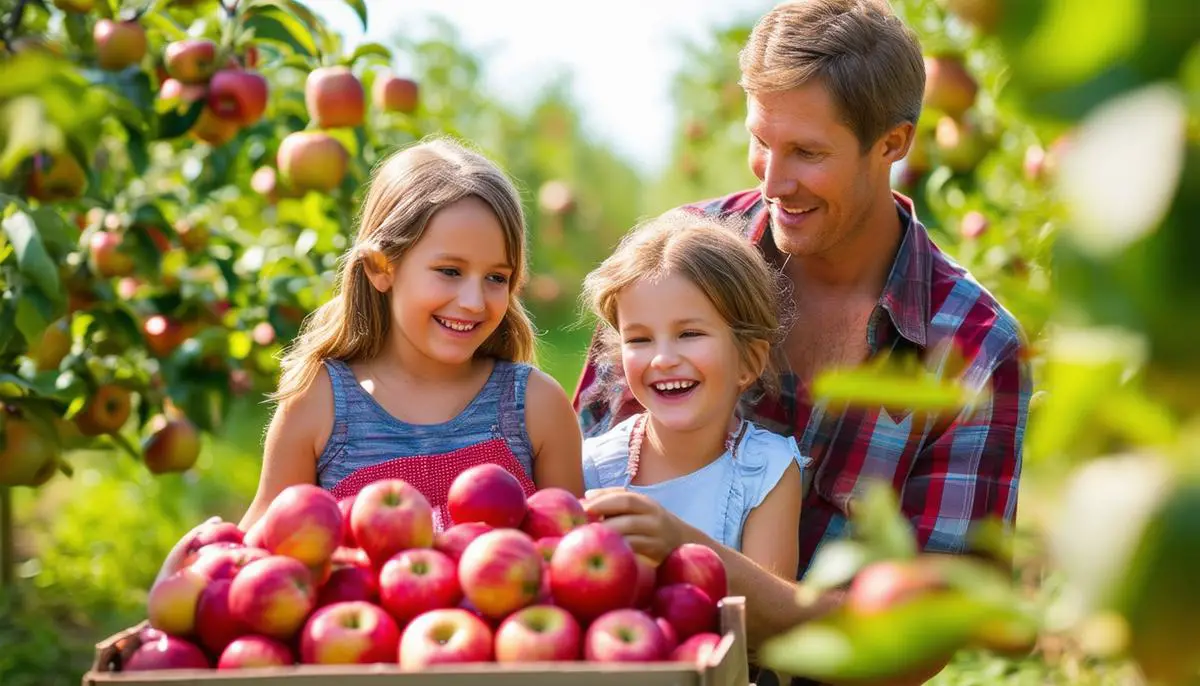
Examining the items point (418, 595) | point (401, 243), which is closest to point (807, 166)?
point (401, 243)

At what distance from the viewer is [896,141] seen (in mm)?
2346

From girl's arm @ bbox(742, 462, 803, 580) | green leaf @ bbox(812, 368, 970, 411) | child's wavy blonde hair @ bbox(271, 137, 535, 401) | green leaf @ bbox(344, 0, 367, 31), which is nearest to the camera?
green leaf @ bbox(812, 368, 970, 411)

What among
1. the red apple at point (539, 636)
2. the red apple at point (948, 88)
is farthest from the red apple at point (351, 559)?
the red apple at point (948, 88)

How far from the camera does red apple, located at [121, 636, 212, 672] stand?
4.27 ft

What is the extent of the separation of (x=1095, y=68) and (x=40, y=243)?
5.68 ft

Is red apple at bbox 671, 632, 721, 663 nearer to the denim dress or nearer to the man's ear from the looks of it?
the denim dress

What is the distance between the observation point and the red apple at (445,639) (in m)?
1.27

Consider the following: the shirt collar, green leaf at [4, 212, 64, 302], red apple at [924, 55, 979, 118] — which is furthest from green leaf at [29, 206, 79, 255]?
red apple at [924, 55, 979, 118]

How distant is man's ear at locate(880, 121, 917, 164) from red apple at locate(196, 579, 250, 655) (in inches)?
56.2

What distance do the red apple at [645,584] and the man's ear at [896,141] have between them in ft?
3.62

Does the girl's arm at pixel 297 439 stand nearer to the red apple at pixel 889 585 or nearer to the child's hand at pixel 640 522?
the child's hand at pixel 640 522

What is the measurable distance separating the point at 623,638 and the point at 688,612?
120 mm

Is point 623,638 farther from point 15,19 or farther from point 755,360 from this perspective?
point 15,19

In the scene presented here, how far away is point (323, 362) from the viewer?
6.89 ft
